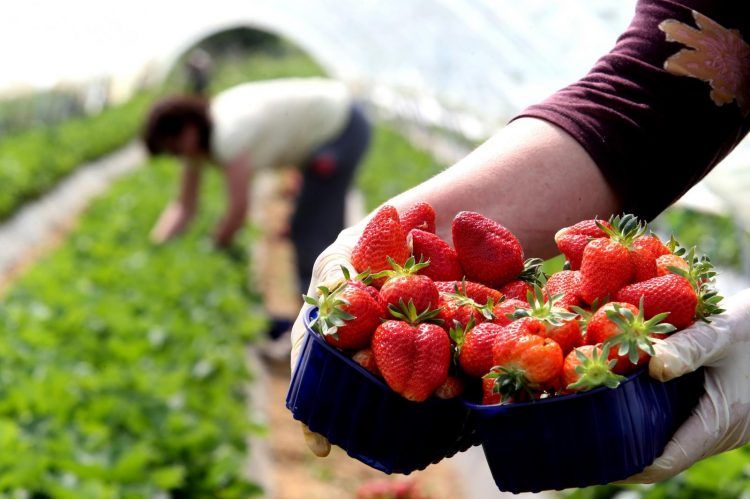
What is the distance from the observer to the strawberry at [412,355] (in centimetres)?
148

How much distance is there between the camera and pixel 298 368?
1.63 m

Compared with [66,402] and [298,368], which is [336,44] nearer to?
[66,402]

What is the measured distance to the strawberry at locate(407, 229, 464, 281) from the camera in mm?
1699

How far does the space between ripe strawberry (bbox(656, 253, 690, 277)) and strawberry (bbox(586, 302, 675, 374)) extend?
11cm

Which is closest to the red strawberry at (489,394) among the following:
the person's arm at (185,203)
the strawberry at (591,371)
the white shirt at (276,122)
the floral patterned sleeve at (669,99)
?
the strawberry at (591,371)

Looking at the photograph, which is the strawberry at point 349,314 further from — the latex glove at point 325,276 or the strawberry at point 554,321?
the strawberry at point 554,321

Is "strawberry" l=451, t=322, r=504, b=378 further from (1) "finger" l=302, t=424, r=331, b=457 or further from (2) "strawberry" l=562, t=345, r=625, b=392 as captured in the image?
(1) "finger" l=302, t=424, r=331, b=457

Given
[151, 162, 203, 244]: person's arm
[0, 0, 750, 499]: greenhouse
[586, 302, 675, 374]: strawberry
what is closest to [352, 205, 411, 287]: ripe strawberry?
[0, 0, 750, 499]: greenhouse

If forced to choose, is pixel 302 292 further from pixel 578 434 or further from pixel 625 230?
pixel 578 434

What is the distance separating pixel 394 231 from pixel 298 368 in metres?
0.27

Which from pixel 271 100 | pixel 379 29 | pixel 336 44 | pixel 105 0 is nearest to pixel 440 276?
pixel 271 100

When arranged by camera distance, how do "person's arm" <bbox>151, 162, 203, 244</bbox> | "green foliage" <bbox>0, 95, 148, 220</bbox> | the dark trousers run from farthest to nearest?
1. "green foliage" <bbox>0, 95, 148, 220</bbox>
2. "person's arm" <bbox>151, 162, 203, 244</bbox>
3. the dark trousers

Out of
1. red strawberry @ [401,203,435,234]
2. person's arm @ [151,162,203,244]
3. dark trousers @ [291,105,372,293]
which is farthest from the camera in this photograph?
person's arm @ [151,162,203,244]

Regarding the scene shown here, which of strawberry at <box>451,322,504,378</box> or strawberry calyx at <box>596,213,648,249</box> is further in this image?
strawberry calyx at <box>596,213,648,249</box>
